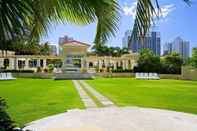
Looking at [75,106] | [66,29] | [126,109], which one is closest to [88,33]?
[66,29]

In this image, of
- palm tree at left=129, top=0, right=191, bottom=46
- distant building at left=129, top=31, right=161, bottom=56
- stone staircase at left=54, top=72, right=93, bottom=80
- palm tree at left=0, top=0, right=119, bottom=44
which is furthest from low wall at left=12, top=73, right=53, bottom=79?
palm tree at left=129, top=0, right=191, bottom=46

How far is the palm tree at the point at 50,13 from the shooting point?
441 centimetres

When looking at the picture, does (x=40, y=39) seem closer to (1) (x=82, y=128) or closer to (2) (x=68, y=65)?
(1) (x=82, y=128)

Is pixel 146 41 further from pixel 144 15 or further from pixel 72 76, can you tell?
pixel 72 76

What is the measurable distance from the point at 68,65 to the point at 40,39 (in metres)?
39.8

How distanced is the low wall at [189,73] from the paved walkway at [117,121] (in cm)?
3413

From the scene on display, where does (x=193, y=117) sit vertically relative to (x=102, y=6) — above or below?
below

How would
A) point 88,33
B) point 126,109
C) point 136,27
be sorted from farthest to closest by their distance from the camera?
point 126,109 < point 88,33 < point 136,27

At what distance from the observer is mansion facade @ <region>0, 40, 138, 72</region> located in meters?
45.8

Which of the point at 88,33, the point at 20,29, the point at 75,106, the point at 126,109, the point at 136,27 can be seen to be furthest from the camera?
the point at 75,106

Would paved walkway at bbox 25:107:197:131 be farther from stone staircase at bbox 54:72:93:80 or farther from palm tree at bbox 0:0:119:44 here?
stone staircase at bbox 54:72:93:80

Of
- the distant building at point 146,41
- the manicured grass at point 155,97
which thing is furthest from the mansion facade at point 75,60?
the distant building at point 146,41

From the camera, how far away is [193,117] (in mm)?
10867

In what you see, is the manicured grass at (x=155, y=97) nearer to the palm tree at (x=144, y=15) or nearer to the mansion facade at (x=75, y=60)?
the palm tree at (x=144, y=15)
